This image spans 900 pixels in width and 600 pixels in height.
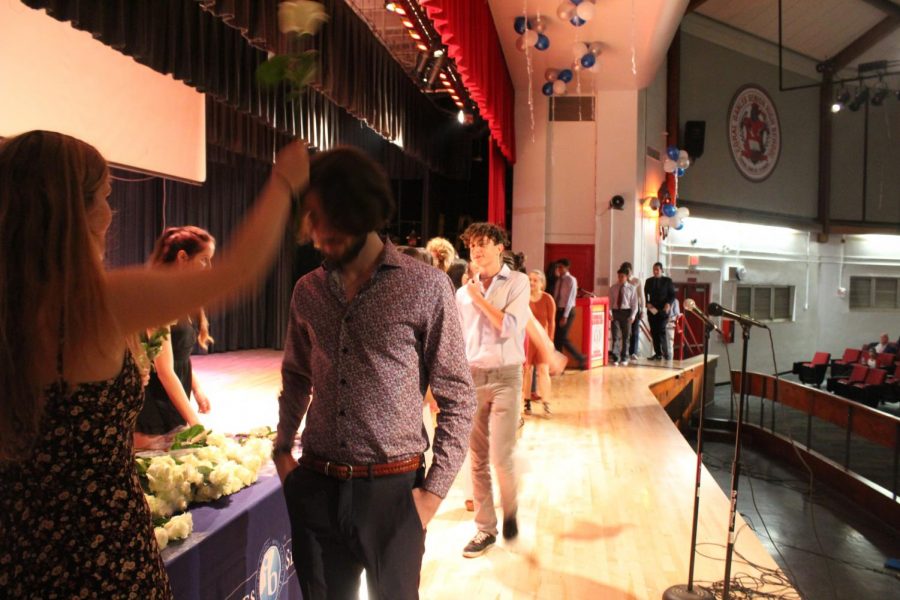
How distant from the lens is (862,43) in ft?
50.9

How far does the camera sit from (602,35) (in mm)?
9773

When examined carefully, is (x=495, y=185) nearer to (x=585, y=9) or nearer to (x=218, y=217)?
(x=585, y=9)

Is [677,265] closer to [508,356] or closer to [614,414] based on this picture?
[614,414]

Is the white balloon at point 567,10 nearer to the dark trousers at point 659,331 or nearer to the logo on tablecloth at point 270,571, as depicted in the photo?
the dark trousers at point 659,331

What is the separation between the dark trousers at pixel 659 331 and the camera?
10.9 m

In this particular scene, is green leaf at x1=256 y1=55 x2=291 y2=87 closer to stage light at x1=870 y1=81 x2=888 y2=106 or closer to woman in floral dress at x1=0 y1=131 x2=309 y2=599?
woman in floral dress at x1=0 y1=131 x2=309 y2=599

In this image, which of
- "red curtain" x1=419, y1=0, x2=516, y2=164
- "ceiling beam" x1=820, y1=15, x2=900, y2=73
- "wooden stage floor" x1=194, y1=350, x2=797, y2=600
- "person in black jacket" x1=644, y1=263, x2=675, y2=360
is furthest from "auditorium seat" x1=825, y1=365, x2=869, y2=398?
"ceiling beam" x1=820, y1=15, x2=900, y2=73

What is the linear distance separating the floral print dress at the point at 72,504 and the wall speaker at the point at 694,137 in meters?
13.4

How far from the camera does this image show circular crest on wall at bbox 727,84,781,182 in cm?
1452

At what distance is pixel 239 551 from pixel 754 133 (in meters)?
15.7

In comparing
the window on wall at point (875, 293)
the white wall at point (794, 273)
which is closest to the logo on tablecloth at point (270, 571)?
the white wall at point (794, 273)

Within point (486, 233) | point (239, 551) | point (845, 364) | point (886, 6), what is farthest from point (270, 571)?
point (886, 6)

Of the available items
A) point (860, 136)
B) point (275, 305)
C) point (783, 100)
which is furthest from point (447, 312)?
point (860, 136)

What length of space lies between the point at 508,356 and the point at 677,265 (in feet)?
37.0
